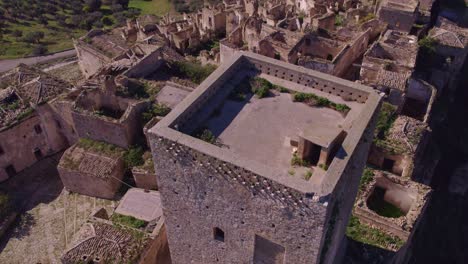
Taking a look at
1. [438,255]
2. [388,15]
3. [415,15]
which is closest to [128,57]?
[388,15]

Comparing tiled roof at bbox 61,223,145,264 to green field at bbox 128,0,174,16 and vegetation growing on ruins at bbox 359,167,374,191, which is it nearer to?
vegetation growing on ruins at bbox 359,167,374,191

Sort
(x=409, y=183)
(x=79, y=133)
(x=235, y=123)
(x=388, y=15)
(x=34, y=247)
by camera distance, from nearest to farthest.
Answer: (x=235, y=123)
(x=409, y=183)
(x=34, y=247)
(x=79, y=133)
(x=388, y=15)

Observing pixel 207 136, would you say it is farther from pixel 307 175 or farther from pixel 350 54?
pixel 350 54

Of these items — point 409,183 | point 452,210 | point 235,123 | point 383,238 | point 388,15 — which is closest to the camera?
point 235,123

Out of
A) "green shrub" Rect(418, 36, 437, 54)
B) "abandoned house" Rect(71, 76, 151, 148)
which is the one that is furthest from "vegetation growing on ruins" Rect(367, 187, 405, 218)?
"green shrub" Rect(418, 36, 437, 54)

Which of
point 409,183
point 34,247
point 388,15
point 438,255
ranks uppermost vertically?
point 388,15

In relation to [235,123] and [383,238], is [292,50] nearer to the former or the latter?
[383,238]

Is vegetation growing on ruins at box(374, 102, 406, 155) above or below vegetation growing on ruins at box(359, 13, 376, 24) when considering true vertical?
below

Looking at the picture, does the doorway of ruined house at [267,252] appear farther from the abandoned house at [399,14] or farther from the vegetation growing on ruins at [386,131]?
the abandoned house at [399,14]

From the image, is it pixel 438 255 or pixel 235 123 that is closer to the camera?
pixel 235 123
